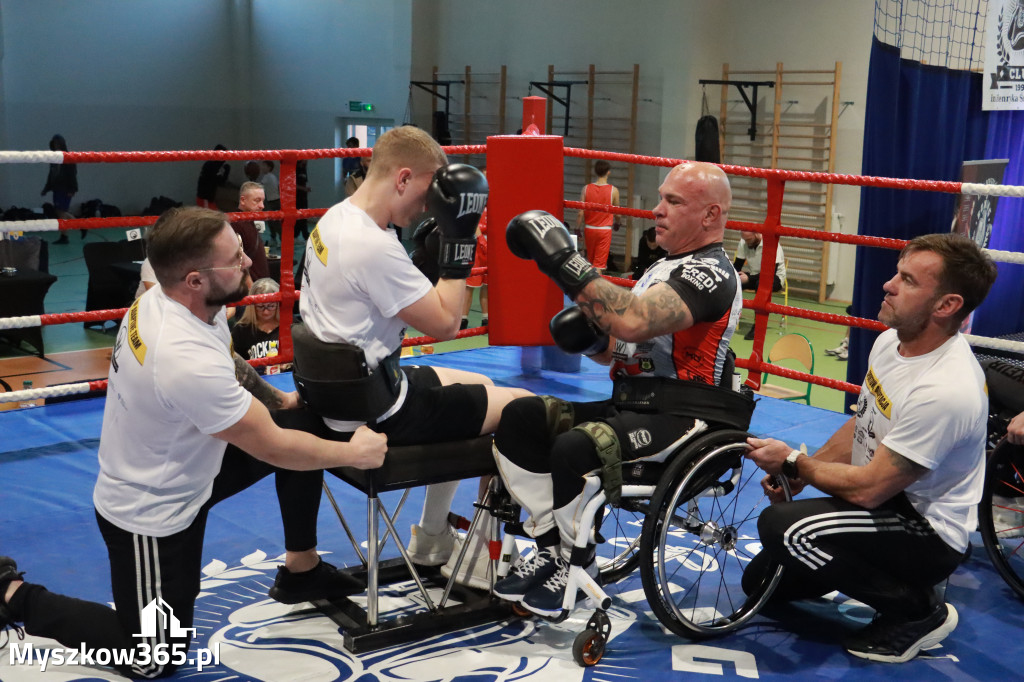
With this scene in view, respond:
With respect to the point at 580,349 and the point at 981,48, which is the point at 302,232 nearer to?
the point at 981,48

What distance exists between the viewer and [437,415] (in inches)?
101

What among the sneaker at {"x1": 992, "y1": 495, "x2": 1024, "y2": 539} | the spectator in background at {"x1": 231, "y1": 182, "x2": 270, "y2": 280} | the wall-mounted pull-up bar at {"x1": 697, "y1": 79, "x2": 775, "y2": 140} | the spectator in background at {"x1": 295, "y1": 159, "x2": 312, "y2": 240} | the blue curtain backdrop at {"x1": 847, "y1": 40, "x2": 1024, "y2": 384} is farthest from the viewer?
the spectator in background at {"x1": 295, "y1": 159, "x2": 312, "y2": 240}

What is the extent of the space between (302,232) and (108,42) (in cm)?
348

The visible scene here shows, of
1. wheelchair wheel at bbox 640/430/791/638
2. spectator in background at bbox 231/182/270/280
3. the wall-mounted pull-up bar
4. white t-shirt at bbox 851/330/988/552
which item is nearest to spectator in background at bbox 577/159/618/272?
the wall-mounted pull-up bar

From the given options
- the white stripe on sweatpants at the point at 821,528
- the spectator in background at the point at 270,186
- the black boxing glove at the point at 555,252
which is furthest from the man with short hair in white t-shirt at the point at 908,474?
the spectator in background at the point at 270,186

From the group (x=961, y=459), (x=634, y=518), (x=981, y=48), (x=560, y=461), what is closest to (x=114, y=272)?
(x=634, y=518)

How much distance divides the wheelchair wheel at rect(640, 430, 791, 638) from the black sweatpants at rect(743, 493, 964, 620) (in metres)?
0.16

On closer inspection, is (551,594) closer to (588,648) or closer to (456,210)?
(588,648)

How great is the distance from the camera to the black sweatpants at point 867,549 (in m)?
2.45

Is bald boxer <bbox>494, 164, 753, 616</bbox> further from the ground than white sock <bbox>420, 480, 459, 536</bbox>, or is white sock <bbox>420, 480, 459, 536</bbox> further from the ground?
bald boxer <bbox>494, 164, 753, 616</bbox>

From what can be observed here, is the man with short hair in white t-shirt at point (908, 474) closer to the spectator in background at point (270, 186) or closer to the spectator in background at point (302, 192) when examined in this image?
the spectator in background at point (270, 186)

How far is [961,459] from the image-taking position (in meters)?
2.46

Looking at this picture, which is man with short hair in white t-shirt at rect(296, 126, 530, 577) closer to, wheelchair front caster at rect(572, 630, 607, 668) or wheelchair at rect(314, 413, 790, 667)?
wheelchair at rect(314, 413, 790, 667)

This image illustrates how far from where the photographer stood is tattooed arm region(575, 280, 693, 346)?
245cm
